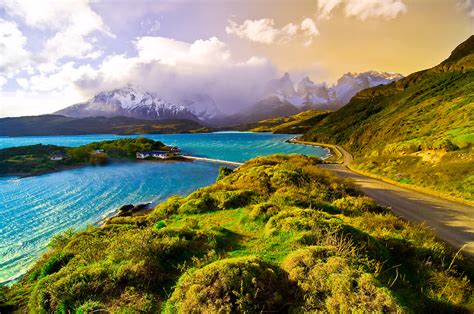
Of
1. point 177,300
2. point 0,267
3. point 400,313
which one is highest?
point 400,313

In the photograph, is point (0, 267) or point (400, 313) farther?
point (0, 267)

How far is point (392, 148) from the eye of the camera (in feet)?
154

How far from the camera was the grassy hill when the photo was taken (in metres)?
26.3

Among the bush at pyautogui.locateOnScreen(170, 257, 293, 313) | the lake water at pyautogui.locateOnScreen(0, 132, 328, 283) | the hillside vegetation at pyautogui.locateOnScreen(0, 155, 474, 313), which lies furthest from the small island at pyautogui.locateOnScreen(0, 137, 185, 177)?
the bush at pyautogui.locateOnScreen(170, 257, 293, 313)

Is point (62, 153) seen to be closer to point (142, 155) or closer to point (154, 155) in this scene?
point (142, 155)

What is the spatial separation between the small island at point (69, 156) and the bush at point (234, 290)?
9925cm

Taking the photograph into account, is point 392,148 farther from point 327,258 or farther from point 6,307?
point 6,307

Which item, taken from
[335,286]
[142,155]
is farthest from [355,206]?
[142,155]

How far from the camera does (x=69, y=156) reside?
10294cm

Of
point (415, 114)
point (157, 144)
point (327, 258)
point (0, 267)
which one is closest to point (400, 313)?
point (327, 258)

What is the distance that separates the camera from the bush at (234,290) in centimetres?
516

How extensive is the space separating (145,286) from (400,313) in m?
6.49

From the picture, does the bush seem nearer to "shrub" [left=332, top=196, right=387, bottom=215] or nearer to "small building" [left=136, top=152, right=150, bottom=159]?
"shrub" [left=332, top=196, right=387, bottom=215]

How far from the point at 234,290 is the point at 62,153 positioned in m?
132
